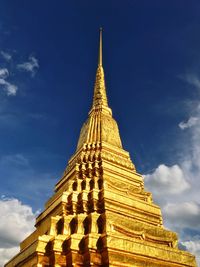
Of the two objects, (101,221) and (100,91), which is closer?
(101,221)

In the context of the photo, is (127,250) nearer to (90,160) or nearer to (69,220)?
(69,220)

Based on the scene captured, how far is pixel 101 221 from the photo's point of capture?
14047mm

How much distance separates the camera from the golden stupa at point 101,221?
12.6 m

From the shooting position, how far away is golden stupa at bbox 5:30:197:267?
41.3 feet

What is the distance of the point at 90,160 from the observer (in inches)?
787

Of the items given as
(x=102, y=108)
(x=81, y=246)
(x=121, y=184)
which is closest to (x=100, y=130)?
(x=102, y=108)

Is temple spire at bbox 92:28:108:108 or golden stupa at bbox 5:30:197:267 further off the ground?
temple spire at bbox 92:28:108:108

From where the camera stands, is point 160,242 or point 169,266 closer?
point 169,266

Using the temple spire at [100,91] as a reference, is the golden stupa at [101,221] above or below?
below

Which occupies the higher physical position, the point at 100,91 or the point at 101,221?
the point at 100,91

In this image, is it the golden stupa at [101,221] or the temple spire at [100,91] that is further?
the temple spire at [100,91]

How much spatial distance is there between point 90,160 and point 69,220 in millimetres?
6161

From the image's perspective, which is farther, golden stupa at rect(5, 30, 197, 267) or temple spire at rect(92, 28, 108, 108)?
temple spire at rect(92, 28, 108, 108)

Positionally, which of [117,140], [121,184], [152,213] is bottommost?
[152,213]
